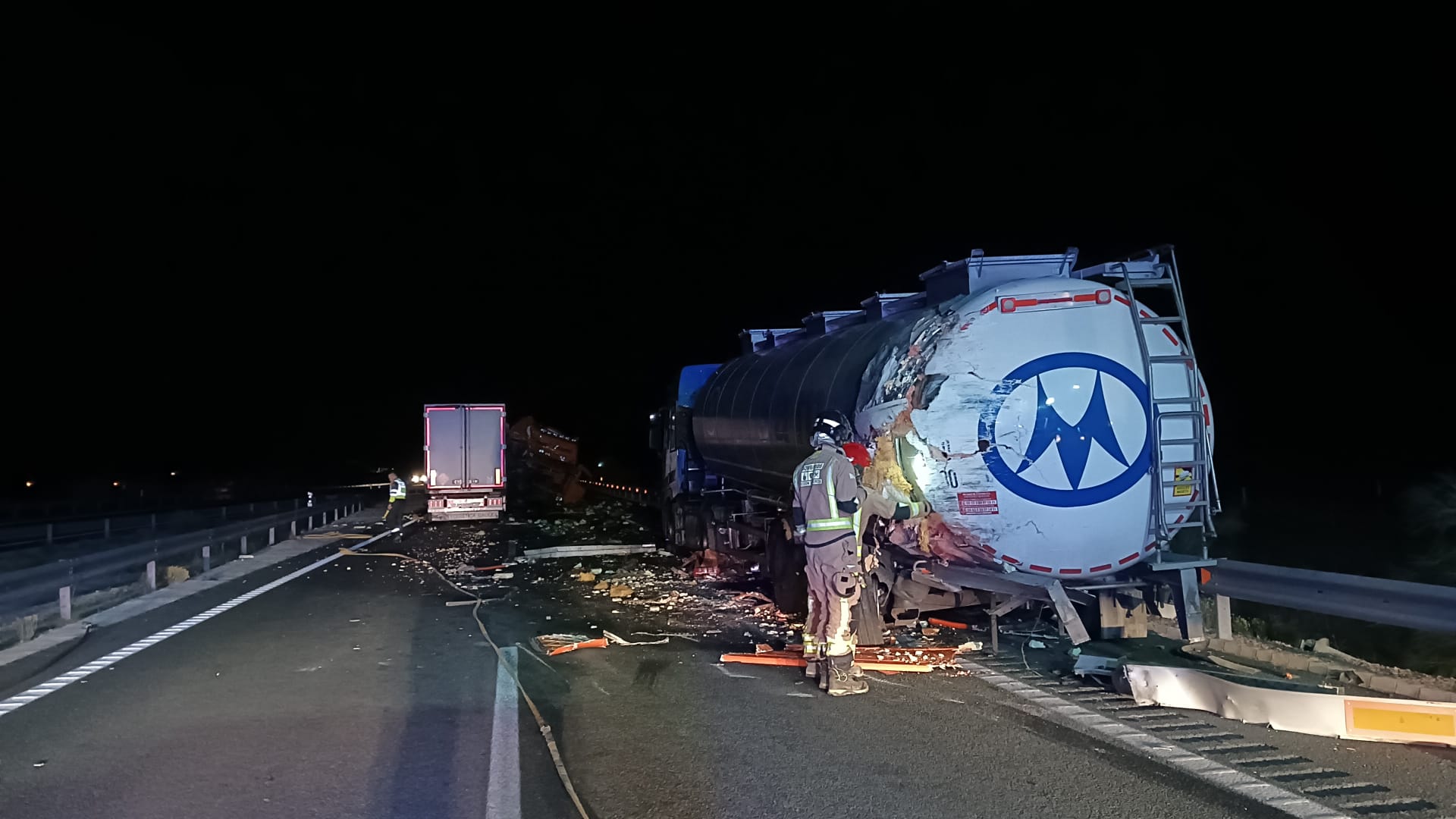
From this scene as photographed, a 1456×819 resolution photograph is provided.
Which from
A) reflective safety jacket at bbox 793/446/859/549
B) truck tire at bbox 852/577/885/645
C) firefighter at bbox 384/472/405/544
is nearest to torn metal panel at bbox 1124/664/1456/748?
reflective safety jacket at bbox 793/446/859/549

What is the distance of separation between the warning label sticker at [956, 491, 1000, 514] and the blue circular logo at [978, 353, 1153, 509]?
137 millimetres

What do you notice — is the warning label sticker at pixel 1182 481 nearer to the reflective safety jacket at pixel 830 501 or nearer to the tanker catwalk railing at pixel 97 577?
the reflective safety jacket at pixel 830 501

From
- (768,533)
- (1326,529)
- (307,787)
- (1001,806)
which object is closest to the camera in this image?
(1001,806)

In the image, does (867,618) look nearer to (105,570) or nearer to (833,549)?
(833,549)

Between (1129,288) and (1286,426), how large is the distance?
43676mm

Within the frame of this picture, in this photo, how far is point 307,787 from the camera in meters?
5.11

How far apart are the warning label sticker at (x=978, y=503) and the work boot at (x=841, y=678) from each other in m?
1.33

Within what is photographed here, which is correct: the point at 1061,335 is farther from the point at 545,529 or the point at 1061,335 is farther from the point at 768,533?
the point at 545,529

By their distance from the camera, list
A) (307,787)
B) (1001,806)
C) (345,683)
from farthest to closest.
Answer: (345,683)
(307,787)
(1001,806)

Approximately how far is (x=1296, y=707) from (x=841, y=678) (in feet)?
9.03

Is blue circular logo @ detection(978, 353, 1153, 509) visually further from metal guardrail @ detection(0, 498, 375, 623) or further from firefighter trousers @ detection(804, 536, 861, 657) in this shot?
metal guardrail @ detection(0, 498, 375, 623)

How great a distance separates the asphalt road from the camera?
4.81 meters

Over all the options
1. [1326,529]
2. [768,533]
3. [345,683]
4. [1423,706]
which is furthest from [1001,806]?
[1326,529]

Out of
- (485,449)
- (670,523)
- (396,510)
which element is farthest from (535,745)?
(396,510)
